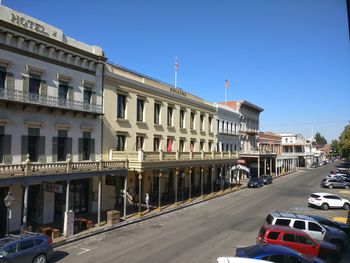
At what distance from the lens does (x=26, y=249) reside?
15438mm

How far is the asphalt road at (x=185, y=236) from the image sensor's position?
1783cm

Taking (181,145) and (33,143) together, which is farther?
(181,145)

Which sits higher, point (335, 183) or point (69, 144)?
point (69, 144)

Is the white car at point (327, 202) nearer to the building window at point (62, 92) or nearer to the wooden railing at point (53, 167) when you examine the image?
the wooden railing at point (53, 167)

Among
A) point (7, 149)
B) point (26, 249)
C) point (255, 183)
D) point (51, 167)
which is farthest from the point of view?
point (255, 183)

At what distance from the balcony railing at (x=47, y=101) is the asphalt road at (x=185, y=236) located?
9.02 metres

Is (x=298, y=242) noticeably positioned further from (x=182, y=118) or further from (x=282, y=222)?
(x=182, y=118)

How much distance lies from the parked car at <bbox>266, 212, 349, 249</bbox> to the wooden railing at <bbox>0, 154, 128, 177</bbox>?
1210cm

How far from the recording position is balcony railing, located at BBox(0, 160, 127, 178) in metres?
18.9

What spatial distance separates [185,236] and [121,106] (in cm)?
1381

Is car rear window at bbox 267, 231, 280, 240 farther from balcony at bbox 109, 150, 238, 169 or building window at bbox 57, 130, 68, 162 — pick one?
building window at bbox 57, 130, 68, 162

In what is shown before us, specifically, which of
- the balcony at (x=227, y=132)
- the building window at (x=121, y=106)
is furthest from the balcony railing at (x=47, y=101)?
the balcony at (x=227, y=132)

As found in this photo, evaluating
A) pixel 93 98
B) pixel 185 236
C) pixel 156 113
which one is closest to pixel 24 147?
pixel 93 98

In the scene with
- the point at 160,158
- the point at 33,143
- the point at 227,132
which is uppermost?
the point at 227,132
